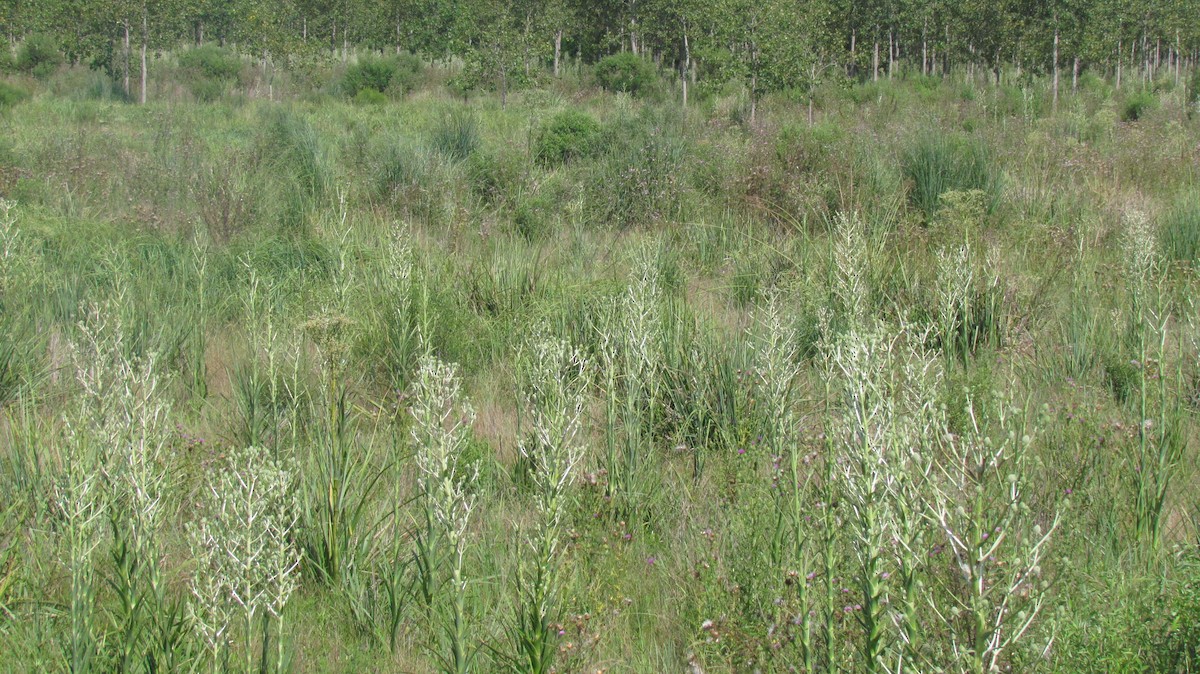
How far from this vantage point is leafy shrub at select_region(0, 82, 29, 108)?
20516 millimetres

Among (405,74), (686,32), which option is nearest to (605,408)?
(686,32)

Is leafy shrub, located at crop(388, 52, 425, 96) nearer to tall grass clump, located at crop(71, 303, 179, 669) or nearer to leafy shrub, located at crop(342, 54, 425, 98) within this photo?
leafy shrub, located at crop(342, 54, 425, 98)

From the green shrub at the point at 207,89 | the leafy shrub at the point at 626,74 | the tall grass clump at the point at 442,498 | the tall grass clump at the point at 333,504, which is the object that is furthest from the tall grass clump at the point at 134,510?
the green shrub at the point at 207,89

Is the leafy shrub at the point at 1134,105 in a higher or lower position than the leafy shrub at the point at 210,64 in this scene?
lower

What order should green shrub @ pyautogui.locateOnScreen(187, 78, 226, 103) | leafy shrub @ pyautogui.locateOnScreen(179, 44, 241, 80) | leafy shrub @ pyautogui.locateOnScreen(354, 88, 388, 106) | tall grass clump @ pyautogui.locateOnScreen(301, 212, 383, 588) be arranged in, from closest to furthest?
tall grass clump @ pyautogui.locateOnScreen(301, 212, 383, 588) < leafy shrub @ pyautogui.locateOnScreen(354, 88, 388, 106) < green shrub @ pyautogui.locateOnScreen(187, 78, 226, 103) < leafy shrub @ pyautogui.locateOnScreen(179, 44, 241, 80)

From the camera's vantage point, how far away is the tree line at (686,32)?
68.5 feet

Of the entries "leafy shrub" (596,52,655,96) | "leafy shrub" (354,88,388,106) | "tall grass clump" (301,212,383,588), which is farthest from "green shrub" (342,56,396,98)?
"tall grass clump" (301,212,383,588)

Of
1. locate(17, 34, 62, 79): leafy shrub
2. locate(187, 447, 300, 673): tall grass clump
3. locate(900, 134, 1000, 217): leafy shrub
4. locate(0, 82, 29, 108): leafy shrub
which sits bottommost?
locate(187, 447, 300, 673): tall grass clump

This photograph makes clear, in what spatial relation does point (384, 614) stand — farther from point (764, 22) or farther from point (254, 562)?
point (764, 22)

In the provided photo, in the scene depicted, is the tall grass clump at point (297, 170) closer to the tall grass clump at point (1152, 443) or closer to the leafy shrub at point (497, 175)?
the leafy shrub at point (497, 175)

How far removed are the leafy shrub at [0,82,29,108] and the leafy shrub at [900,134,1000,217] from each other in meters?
18.3

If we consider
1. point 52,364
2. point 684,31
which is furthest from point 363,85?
point 52,364

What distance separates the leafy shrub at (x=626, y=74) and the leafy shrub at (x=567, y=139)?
12009 millimetres

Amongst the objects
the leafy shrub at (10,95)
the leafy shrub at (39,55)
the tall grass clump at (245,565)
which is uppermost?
the leafy shrub at (39,55)
